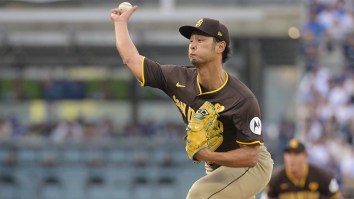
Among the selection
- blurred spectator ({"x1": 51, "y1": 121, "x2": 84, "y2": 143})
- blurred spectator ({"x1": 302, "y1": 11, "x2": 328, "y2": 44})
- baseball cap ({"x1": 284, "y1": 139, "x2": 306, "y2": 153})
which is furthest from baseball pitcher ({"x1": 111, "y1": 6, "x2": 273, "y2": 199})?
blurred spectator ({"x1": 51, "y1": 121, "x2": 84, "y2": 143})

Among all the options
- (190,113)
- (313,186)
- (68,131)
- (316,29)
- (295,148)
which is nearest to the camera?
(190,113)

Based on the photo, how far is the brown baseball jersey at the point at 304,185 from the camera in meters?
9.05

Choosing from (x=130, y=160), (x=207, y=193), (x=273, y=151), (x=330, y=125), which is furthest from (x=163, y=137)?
(x=207, y=193)

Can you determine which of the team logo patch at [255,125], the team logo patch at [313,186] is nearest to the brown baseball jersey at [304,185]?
the team logo patch at [313,186]

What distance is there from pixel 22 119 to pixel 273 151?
20.7ft

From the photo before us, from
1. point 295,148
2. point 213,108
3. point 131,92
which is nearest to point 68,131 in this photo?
point 131,92

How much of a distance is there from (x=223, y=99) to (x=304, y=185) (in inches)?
142

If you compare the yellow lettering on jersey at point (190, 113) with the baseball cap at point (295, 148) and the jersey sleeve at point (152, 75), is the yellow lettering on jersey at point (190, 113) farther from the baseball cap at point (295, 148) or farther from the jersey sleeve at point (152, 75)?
the baseball cap at point (295, 148)

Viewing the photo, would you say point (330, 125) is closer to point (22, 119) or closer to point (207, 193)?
point (22, 119)

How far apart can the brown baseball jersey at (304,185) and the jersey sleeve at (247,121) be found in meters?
3.33

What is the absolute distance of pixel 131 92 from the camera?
2028 centimetres

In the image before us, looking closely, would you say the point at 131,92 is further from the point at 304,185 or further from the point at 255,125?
the point at 255,125

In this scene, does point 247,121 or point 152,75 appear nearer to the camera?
point 247,121

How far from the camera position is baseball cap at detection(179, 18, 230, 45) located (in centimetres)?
584
